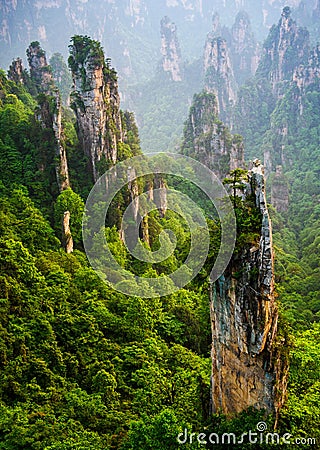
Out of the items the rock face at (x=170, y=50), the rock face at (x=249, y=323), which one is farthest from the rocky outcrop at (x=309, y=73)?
the rock face at (x=249, y=323)

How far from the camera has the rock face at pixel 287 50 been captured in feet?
342

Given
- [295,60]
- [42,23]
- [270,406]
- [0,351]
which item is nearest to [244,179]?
[270,406]

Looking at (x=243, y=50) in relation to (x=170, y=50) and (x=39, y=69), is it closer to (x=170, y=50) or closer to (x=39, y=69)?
(x=170, y=50)

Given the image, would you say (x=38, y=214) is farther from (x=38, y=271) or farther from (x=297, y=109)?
(x=297, y=109)

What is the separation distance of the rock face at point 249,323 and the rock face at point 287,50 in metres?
94.5

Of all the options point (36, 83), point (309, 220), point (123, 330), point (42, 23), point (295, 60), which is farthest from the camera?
point (42, 23)

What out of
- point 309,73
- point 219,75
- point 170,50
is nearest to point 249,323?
point 309,73

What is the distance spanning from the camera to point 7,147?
33656mm

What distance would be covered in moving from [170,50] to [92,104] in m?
111

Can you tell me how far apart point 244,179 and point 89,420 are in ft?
29.0

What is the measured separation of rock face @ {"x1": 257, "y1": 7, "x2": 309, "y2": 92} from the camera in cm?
10438

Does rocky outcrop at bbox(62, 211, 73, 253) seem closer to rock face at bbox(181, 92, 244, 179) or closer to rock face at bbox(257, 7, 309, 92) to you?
rock face at bbox(181, 92, 244, 179)

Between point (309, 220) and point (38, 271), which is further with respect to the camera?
point (309, 220)

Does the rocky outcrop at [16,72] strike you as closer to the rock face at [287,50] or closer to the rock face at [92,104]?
the rock face at [92,104]
